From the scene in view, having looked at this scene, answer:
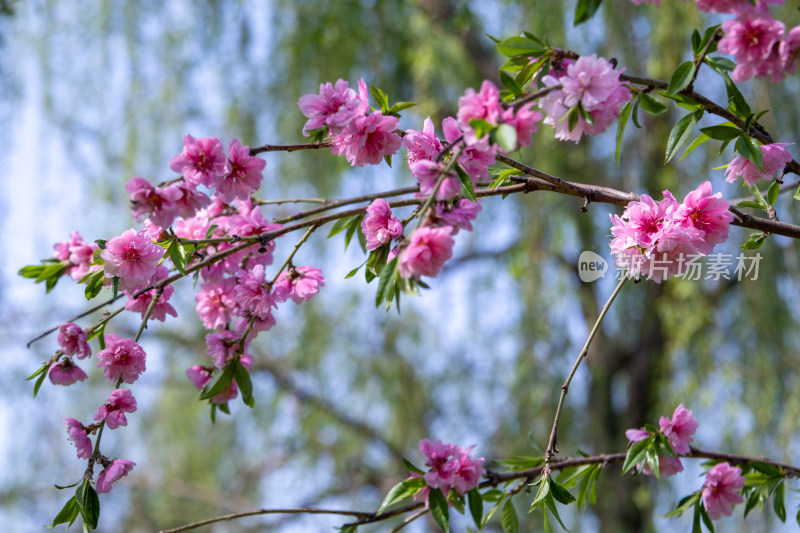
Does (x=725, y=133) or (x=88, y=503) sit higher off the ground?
(x=725, y=133)

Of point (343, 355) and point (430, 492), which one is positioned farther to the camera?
point (343, 355)

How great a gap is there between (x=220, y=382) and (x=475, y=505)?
0.37 metres

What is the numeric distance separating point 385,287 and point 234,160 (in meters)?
0.34

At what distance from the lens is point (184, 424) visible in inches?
141

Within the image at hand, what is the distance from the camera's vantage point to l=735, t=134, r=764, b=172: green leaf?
856 mm

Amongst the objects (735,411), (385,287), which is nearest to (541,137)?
(735,411)

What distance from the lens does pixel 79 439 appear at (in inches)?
35.6

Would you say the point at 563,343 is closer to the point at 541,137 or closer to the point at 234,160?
the point at 541,137

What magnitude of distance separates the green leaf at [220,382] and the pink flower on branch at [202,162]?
0.23 meters

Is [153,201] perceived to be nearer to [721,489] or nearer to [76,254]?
[76,254]

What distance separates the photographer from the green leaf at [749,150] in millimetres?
856

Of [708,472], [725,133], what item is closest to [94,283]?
[725,133]

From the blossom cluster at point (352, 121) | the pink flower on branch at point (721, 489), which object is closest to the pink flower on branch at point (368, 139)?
the blossom cluster at point (352, 121)

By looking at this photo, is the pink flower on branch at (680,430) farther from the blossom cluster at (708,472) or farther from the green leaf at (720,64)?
the green leaf at (720,64)
